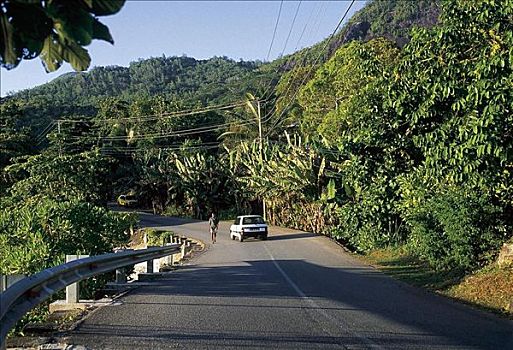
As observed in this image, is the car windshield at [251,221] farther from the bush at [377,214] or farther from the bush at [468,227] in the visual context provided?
the bush at [468,227]

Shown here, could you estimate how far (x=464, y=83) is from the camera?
510 inches

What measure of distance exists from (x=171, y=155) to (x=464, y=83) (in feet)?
186

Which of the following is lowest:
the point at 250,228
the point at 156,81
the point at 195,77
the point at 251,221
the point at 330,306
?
the point at 330,306

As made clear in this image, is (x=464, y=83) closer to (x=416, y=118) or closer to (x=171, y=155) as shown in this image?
(x=416, y=118)

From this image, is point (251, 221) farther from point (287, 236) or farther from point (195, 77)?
point (195, 77)

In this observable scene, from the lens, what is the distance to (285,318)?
9.61 meters

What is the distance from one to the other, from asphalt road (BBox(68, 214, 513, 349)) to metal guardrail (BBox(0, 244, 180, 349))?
667 millimetres

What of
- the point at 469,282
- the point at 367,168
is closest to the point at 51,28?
the point at 469,282

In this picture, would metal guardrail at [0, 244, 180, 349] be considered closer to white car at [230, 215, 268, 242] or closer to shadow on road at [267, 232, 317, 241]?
white car at [230, 215, 268, 242]

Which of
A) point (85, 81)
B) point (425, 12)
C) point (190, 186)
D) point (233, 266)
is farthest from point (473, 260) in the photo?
point (85, 81)

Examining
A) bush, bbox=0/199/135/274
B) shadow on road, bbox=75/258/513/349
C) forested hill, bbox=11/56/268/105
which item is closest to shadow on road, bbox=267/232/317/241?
bush, bbox=0/199/135/274

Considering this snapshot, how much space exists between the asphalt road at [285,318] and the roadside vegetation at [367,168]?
2271mm

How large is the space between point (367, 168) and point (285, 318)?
881 cm

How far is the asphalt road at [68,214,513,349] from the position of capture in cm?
793
